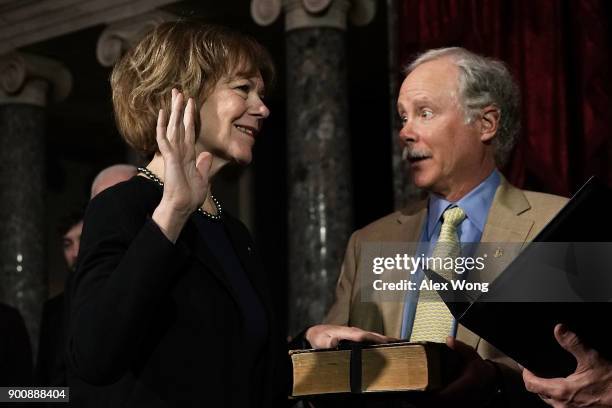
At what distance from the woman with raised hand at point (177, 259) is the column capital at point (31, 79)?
5483 mm

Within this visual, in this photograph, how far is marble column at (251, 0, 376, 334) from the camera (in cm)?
596

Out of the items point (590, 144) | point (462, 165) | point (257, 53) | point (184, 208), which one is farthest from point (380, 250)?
point (590, 144)

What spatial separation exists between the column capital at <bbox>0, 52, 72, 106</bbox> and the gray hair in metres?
4.82

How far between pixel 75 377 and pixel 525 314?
39.3 inches

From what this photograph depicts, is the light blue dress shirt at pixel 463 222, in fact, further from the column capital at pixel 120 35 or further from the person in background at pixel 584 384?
the column capital at pixel 120 35

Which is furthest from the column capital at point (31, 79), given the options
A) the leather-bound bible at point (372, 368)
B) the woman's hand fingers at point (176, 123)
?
the woman's hand fingers at point (176, 123)

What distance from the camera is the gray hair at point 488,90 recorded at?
357cm

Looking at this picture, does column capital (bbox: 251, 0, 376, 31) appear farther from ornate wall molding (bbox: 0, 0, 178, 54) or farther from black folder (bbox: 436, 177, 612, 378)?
black folder (bbox: 436, 177, 612, 378)

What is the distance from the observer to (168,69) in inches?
101

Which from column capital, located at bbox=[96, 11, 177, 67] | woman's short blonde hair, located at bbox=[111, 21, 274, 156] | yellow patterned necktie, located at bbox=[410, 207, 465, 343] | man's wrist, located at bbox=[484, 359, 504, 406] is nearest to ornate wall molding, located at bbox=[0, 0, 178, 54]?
column capital, located at bbox=[96, 11, 177, 67]

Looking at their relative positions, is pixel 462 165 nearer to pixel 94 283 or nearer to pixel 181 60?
pixel 181 60

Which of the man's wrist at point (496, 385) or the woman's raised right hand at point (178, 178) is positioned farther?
the man's wrist at point (496, 385)

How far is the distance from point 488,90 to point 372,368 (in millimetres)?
1346

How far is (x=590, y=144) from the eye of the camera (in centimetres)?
502
